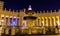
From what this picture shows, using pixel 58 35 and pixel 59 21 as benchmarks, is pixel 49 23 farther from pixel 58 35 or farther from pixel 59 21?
pixel 58 35

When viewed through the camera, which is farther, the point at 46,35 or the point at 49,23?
the point at 49,23

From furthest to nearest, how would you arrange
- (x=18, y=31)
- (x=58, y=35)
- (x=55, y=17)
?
Answer: (x=55, y=17), (x=18, y=31), (x=58, y=35)

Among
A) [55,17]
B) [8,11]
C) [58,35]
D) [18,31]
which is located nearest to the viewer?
[58,35]

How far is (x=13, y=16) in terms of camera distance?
23828 millimetres

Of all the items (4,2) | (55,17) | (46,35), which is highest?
(4,2)

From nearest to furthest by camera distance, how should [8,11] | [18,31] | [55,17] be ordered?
1. [18,31]
2. [8,11]
3. [55,17]

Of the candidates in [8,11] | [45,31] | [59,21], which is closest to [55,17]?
[59,21]

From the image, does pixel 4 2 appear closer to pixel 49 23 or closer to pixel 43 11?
pixel 43 11

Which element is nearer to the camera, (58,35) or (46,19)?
(58,35)

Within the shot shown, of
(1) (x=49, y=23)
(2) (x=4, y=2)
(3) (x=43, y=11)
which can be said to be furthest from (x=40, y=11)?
(2) (x=4, y=2)

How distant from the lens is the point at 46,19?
25.9 meters

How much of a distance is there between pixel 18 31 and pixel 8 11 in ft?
52.5

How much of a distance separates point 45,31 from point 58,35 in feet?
2.82

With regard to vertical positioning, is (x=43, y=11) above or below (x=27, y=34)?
above
